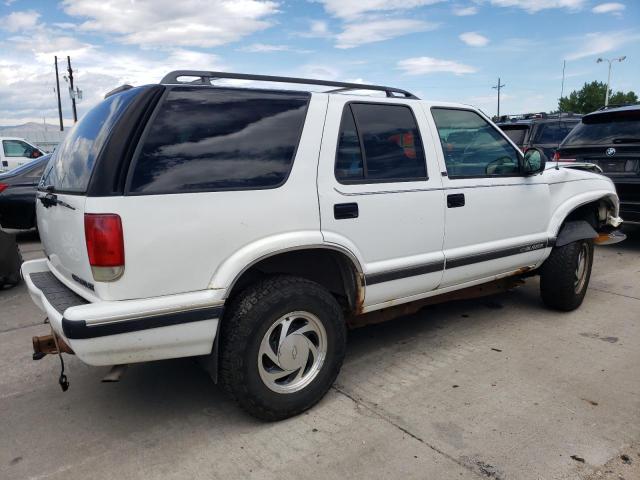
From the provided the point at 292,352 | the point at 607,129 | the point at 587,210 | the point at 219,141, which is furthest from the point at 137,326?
the point at 607,129

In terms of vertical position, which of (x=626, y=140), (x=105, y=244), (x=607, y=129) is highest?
(x=607, y=129)

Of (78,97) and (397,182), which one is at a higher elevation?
(78,97)

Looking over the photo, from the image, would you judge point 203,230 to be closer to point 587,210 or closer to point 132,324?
point 132,324

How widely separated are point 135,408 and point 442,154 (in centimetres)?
254

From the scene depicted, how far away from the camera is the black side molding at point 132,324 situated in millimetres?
2342

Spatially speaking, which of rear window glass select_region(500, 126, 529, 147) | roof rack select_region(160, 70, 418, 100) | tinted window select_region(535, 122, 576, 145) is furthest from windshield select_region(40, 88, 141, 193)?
tinted window select_region(535, 122, 576, 145)

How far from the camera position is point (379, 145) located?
328cm

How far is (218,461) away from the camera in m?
2.62

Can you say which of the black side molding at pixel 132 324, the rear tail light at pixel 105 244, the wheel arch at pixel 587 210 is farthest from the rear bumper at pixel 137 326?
the wheel arch at pixel 587 210

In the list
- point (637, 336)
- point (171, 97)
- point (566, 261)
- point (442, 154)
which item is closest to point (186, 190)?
point (171, 97)

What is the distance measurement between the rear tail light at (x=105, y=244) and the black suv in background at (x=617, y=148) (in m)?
6.46

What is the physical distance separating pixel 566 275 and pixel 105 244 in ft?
12.3

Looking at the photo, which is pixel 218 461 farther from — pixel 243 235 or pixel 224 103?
pixel 224 103

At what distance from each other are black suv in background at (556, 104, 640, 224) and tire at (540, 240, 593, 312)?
2512mm
